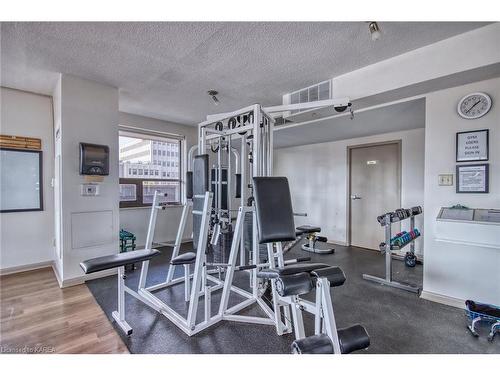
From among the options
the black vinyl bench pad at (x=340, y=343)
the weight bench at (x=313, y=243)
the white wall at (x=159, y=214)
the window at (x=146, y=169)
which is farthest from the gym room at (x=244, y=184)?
the window at (x=146, y=169)

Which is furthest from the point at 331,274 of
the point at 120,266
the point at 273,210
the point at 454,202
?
the point at 454,202

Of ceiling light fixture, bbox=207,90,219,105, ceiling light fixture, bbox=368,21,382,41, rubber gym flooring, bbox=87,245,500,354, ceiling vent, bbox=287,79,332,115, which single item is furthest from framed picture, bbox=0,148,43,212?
ceiling light fixture, bbox=368,21,382,41

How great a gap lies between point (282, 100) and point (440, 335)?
2.98 m

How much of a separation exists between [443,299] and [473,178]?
1.20 m

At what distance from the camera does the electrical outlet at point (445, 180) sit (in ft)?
7.75

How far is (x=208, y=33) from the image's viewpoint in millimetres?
1942

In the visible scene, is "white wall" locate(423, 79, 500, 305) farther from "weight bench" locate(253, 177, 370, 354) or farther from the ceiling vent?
"weight bench" locate(253, 177, 370, 354)

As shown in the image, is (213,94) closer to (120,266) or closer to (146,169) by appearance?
(146,169)

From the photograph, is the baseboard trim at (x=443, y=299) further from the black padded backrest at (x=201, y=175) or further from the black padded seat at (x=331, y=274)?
the black padded backrest at (x=201, y=175)

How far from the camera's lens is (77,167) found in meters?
2.86

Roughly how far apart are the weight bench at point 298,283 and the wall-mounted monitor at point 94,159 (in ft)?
6.98

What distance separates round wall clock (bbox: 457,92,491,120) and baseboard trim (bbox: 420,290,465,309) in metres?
1.72
